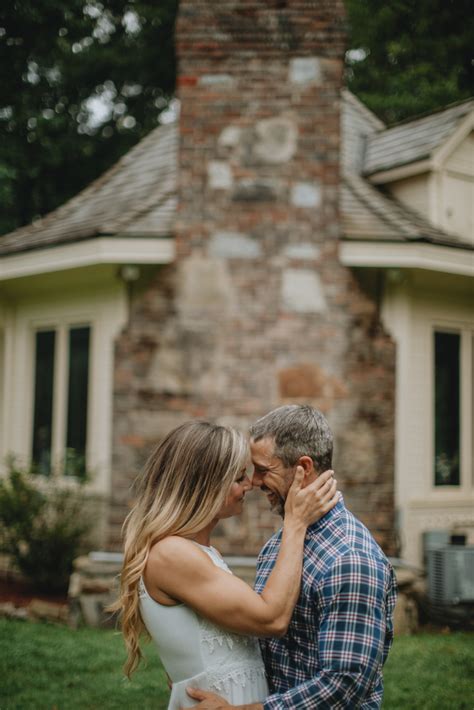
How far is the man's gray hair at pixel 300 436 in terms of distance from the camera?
7.67ft

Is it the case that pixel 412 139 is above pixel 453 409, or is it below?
above

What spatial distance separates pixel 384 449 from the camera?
7391 millimetres

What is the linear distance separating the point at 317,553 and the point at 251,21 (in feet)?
20.4

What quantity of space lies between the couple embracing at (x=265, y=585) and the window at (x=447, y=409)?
22.1 feet

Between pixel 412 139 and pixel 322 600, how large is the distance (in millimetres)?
8780

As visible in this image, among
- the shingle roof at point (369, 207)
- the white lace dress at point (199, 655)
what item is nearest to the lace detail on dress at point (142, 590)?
the white lace dress at point (199, 655)

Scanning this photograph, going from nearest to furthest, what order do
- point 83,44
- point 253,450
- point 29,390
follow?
point 253,450 < point 29,390 < point 83,44

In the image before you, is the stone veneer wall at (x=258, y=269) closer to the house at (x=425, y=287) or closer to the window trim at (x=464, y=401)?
the house at (x=425, y=287)

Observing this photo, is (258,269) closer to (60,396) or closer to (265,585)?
(60,396)

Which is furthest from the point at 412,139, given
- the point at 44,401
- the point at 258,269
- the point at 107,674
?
the point at 107,674

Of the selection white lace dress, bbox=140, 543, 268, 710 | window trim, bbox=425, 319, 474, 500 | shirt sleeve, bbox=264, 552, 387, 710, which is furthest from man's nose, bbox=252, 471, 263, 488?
window trim, bbox=425, 319, 474, 500

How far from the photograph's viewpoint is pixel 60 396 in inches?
363

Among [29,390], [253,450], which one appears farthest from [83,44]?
[253,450]

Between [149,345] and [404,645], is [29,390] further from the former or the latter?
[404,645]
